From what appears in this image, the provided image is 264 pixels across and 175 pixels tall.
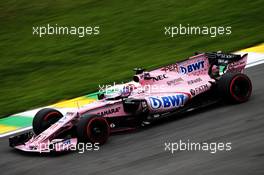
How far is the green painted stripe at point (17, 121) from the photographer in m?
12.5

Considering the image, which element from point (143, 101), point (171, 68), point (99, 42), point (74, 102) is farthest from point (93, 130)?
point (99, 42)

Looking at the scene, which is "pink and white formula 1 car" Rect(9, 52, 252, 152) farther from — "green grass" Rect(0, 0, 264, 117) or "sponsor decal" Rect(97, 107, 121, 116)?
"green grass" Rect(0, 0, 264, 117)

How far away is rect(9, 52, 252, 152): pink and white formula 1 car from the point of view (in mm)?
10219

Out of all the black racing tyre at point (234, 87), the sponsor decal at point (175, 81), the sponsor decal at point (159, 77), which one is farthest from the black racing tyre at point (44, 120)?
the black racing tyre at point (234, 87)

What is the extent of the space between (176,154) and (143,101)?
1.53 meters

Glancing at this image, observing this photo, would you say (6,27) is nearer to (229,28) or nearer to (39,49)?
(39,49)

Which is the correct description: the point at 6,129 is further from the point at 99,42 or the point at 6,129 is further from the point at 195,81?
the point at 99,42

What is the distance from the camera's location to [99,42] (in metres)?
18.8

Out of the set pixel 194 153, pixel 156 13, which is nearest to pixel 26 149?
pixel 194 153

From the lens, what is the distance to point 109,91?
36.7 feet

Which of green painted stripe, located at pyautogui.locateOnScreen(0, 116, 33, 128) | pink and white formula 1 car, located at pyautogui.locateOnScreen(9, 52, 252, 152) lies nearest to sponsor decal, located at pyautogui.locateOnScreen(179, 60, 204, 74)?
pink and white formula 1 car, located at pyautogui.locateOnScreen(9, 52, 252, 152)

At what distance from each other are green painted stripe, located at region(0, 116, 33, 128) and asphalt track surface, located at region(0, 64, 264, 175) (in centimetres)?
93

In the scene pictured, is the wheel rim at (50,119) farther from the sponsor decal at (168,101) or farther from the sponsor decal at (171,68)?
the sponsor decal at (171,68)

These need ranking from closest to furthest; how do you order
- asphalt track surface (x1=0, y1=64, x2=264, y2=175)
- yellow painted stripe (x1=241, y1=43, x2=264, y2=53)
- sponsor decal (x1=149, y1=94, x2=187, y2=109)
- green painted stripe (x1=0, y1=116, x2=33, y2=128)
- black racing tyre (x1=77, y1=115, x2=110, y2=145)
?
asphalt track surface (x1=0, y1=64, x2=264, y2=175), black racing tyre (x1=77, y1=115, x2=110, y2=145), sponsor decal (x1=149, y1=94, x2=187, y2=109), green painted stripe (x1=0, y1=116, x2=33, y2=128), yellow painted stripe (x1=241, y1=43, x2=264, y2=53)
